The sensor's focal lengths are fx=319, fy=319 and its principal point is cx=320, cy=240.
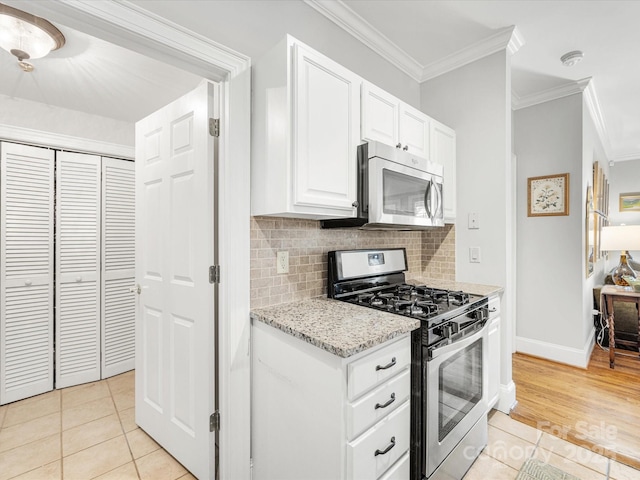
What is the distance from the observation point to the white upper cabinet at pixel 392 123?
178 cm

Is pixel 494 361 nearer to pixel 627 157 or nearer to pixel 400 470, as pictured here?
pixel 400 470

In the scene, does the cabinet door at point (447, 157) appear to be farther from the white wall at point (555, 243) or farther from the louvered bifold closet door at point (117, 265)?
the louvered bifold closet door at point (117, 265)

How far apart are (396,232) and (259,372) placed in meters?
1.55

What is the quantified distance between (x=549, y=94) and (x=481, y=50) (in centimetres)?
134

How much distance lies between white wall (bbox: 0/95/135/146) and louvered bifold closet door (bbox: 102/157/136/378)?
0.30 metres

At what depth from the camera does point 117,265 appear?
10.1ft

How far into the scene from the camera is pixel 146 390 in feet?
6.65

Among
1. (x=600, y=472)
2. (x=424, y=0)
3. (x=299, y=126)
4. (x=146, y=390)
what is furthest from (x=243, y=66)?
(x=600, y=472)

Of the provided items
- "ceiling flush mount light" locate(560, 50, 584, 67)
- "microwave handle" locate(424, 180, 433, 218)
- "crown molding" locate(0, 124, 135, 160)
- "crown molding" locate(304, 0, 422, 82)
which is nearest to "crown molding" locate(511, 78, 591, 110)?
"ceiling flush mount light" locate(560, 50, 584, 67)

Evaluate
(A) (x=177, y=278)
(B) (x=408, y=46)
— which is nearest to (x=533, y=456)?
(A) (x=177, y=278)

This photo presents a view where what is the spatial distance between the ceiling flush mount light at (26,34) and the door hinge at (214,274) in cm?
171

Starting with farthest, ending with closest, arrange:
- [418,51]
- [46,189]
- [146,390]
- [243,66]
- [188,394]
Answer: [46,189], [418,51], [146,390], [188,394], [243,66]

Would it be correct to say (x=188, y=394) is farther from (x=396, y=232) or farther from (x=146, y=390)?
(x=396, y=232)

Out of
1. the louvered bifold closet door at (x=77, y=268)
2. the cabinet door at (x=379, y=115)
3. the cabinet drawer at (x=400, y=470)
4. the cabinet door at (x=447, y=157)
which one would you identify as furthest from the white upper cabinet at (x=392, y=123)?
the louvered bifold closet door at (x=77, y=268)
